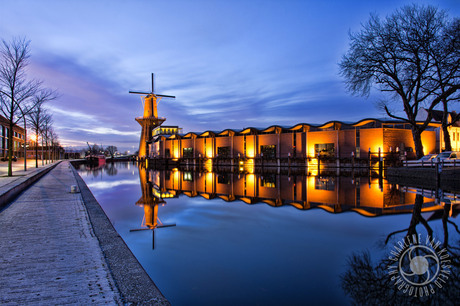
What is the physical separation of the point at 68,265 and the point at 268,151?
40120 mm

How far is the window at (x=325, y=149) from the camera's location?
3725cm

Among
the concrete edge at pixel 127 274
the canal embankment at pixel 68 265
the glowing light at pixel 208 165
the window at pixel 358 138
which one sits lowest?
the glowing light at pixel 208 165

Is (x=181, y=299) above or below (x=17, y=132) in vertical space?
below

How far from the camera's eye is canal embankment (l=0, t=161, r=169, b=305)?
2928 millimetres

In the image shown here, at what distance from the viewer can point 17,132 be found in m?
73.5

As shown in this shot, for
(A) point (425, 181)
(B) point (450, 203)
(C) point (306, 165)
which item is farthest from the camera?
(C) point (306, 165)

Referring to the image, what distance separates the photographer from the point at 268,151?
4309cm

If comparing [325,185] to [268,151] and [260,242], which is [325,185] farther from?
[268,151]

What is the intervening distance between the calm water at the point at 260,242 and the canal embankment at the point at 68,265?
1.37ft

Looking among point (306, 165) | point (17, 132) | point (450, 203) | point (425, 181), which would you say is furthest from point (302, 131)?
point (17, 132)

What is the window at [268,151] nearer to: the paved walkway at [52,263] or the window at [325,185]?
the window at [325,185]

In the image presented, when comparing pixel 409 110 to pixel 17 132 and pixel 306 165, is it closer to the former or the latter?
pixel 306 165

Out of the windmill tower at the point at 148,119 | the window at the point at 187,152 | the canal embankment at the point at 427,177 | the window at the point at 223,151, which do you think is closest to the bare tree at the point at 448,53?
the canal embankment at the point at 427,177

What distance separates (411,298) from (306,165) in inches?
1423
